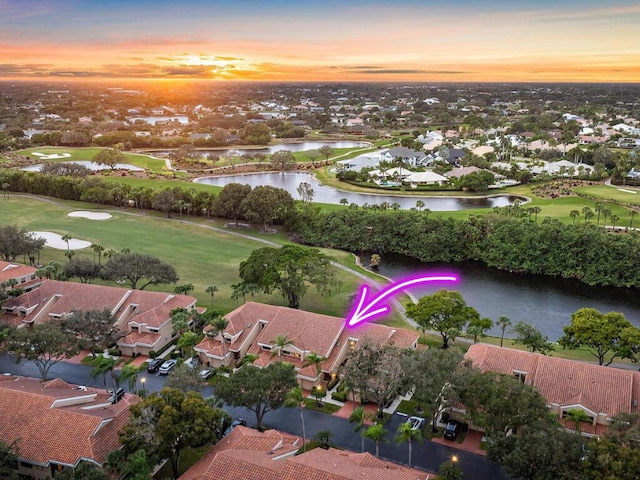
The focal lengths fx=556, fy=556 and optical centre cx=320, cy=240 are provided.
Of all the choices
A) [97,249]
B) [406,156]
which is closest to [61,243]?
[97,249]

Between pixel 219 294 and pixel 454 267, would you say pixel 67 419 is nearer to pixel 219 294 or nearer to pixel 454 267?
pixel 219 294

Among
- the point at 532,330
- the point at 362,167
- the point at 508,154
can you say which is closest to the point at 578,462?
the point at 532,330

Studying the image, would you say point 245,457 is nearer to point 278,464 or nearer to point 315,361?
point 278,464

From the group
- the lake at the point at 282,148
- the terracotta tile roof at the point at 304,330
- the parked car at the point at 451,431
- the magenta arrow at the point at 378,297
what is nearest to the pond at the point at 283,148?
the lake at the point at 282,148

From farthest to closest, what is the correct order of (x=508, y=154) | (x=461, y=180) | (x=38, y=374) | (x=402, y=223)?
(x=508, y=154) < (x=461, y=180) < (x=402, y=223) < (x=38, y=374)

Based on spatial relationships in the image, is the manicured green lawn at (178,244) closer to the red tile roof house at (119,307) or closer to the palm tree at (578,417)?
the red tile roof house at (119,307)
